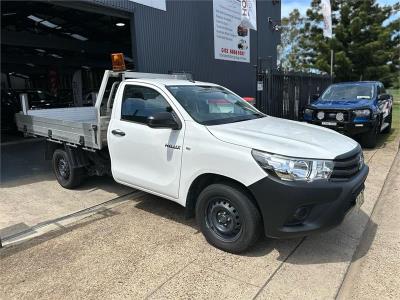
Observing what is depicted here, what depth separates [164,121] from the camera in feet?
13.7

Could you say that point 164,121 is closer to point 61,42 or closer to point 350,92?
point 350,92

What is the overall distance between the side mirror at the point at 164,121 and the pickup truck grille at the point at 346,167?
175 cm

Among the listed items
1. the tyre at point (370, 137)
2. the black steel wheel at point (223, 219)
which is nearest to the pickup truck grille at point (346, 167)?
the black steel wheel at point (223, 219)

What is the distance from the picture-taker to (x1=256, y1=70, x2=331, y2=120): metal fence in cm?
1271

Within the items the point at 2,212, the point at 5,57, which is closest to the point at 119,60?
the point at 2,212

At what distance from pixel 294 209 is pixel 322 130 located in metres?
1.54

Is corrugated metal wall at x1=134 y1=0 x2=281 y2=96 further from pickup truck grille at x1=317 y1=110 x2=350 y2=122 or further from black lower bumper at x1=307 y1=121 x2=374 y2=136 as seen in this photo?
black lower bumper at x1=307 y1=121 x2=374 y2=136

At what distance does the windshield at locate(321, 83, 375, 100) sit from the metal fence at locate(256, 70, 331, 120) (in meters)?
2.24

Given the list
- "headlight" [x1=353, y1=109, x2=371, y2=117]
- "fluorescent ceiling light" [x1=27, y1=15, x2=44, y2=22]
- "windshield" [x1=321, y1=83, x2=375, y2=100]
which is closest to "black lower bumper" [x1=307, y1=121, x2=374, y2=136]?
"headlight" [x1=353, y1=109, x2=371, y2=117]

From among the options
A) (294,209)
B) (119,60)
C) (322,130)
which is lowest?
(294,209)

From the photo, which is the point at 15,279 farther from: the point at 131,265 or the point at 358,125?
the point at 358,125

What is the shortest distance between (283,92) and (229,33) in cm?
303

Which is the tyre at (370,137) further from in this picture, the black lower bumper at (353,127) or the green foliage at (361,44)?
the green foliage at (361,44)

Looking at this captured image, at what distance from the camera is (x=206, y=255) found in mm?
4004
